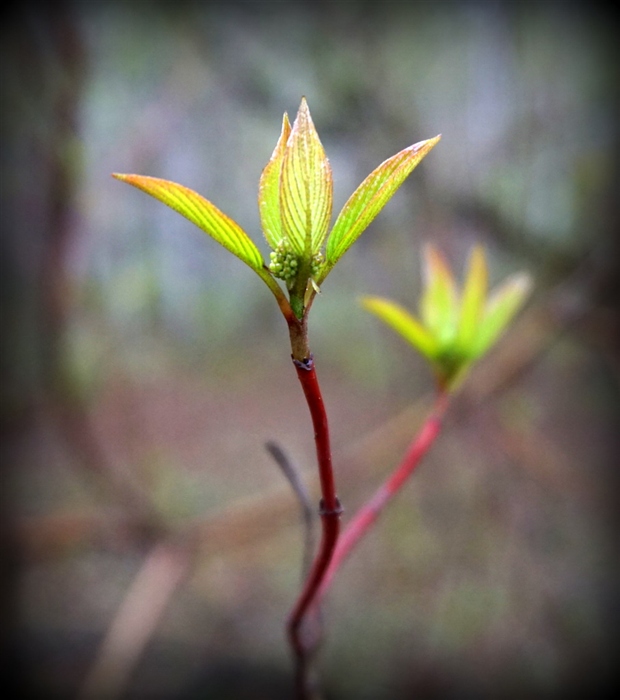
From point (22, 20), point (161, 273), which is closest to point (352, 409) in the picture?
point (161, 273)

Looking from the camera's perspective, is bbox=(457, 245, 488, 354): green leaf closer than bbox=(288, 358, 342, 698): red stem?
No

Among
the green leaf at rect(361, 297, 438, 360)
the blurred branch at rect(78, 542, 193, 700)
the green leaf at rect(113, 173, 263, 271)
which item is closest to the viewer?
the green leaf at rect(113, 173, 263, 271)

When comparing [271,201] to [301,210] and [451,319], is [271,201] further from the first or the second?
[451,319]

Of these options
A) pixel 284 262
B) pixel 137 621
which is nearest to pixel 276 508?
pixel 137 621

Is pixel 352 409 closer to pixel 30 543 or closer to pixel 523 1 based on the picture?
pixel 30 543

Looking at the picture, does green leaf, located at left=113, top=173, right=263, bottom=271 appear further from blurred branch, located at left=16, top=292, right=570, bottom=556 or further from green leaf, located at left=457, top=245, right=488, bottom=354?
blurred branch, located at left=16, top=292, right=570, bottom=556

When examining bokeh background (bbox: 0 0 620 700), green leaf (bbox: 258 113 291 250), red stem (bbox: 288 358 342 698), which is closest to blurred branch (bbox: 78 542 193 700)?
bokeh background (bbox: 0 0 620 700)
